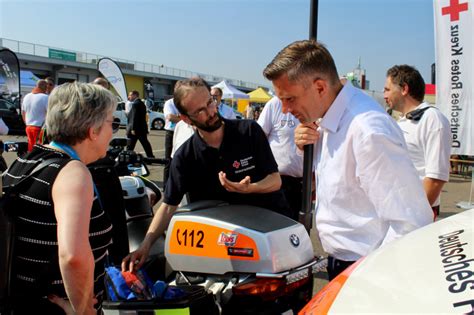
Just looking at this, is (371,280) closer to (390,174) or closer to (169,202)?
(390,174)

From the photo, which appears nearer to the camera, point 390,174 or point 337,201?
point 390,174

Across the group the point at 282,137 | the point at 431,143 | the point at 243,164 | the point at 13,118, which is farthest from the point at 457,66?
the point at 13,118

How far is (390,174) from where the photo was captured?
1423mm

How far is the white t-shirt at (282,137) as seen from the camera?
3.98 meters

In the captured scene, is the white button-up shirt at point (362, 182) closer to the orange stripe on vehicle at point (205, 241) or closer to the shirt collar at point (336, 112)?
the shirt collar at point (336, 112)

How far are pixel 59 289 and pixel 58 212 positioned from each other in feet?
1.19

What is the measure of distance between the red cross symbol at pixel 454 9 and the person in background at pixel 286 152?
9.91ft

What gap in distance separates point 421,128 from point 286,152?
1.33 metres

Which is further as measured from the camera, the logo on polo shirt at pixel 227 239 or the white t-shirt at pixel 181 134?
the white t-shirt at pixel 181 134

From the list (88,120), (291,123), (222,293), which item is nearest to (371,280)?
(222,293)

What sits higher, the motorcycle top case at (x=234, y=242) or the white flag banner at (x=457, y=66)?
the white flag banner at (x=457, y=66)

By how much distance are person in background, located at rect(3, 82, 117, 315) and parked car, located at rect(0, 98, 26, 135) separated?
17075 mm

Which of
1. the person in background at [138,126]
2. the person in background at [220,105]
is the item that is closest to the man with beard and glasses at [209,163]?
the person in background at [220,105]

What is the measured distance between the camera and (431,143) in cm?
295
